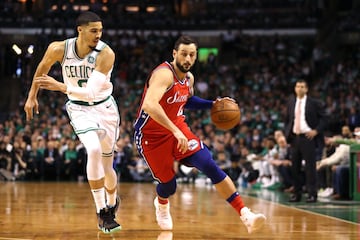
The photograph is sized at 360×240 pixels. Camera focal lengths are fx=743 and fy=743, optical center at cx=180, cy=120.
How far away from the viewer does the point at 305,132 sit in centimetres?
1084

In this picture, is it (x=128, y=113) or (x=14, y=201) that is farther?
(x=128, y=113)

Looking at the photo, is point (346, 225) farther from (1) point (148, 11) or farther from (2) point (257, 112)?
(1) point (148, 11)

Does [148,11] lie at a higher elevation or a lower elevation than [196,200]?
higher

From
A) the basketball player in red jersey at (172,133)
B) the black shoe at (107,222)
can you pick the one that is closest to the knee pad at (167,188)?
the basketball player in red jersey at (172,133)

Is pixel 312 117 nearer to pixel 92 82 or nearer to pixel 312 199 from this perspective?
pixel 312 199

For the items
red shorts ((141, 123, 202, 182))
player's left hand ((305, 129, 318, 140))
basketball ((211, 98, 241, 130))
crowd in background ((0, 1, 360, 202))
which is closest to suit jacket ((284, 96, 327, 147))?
player's left hand ((305, 129, 318, 140))

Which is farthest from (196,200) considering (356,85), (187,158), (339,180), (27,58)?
(27,58)

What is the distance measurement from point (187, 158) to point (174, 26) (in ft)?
76.6

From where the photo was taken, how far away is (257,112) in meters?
21.4

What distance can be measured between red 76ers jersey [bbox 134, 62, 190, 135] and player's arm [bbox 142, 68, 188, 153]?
11cm

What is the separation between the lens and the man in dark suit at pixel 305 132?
10.9 m

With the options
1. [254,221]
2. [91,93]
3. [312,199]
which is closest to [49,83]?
Result: [91,93]

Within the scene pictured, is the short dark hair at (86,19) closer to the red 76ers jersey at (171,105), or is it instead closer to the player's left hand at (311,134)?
the red 76ers jersey at (171,105)

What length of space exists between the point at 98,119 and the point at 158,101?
83 cm
